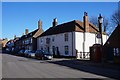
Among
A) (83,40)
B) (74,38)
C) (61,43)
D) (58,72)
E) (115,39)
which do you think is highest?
(74,38)

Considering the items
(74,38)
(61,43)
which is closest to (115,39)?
(74,38)

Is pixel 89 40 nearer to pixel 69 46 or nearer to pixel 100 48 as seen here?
pixel 69 46

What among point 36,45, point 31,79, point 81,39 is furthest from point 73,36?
point 31,79

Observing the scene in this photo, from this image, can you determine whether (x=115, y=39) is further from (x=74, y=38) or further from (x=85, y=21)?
(x=85, y=21)

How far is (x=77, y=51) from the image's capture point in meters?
45.3

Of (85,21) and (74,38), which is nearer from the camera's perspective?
(74,38)

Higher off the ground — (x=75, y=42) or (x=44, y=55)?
(x=75, y=42)

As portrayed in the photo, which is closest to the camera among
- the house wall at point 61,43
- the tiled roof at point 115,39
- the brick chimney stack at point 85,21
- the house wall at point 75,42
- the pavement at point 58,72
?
the pavement at point 58,72

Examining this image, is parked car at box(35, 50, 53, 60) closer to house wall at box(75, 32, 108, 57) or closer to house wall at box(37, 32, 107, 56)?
house wall at box(37, 32, 107, 56)

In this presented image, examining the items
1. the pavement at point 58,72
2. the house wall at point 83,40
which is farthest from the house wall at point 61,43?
the pavement at point 58,72

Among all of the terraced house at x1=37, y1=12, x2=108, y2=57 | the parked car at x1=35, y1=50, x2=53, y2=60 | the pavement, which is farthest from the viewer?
the terraced house at x1=37, y1=12, x2=108, y2=57

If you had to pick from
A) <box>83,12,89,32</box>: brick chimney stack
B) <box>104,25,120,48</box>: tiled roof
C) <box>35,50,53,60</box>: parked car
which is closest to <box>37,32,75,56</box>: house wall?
<box>83,12,89,32</box>: brick chimney stack

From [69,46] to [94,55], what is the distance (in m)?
15.2

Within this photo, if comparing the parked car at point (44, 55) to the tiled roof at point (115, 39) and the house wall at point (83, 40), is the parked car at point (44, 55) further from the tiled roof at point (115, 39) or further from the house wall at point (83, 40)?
the tiled roof at point (115, 39)
